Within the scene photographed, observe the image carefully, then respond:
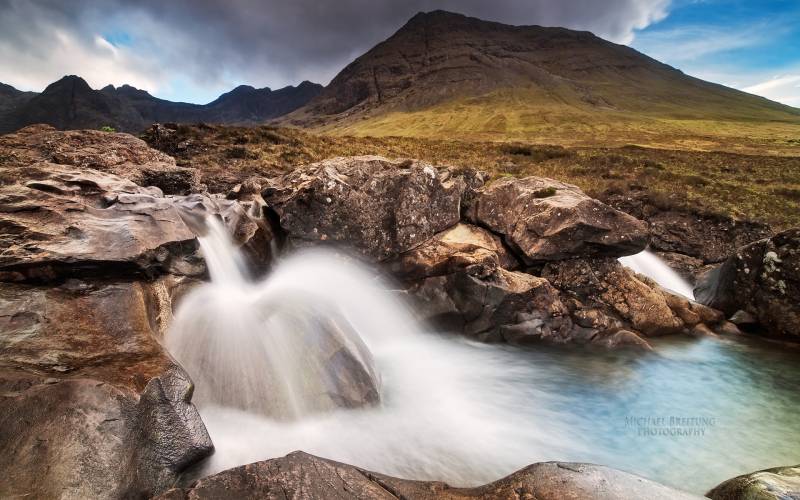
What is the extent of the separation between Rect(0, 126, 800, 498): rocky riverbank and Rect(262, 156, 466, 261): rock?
0.23 feet

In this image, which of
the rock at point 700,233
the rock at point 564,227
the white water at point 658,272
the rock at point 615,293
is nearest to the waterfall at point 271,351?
the rock at point 564,227

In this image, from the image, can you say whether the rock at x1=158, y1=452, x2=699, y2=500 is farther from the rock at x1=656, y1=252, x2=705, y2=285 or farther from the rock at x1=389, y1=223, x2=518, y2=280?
the rock at x1=656, y1=252, x2=705, y2=285

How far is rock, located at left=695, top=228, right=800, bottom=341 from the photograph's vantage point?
46.1 ft

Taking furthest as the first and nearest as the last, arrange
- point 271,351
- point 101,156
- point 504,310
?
point 101,156
point 504,310
point 271,351

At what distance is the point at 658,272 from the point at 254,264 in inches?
791

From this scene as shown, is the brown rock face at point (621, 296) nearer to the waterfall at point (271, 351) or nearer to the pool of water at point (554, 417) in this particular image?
the pool of water at point (554, 417)

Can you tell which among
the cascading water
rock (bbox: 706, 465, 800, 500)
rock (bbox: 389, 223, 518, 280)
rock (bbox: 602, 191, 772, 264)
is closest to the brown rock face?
the cascading water

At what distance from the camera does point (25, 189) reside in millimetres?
9336

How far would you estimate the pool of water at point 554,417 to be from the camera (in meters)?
7.75

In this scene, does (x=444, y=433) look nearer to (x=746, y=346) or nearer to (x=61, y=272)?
(x=61, y=272)

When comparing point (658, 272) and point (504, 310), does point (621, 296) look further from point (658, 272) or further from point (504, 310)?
point (658, 272)

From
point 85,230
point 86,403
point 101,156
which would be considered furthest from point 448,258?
point 101,156

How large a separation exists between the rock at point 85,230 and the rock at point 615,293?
13.2m

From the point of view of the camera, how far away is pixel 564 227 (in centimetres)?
1462
